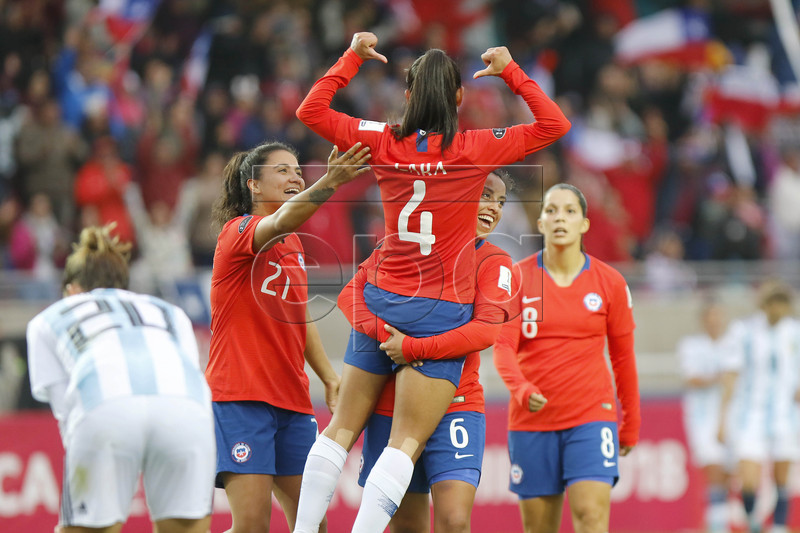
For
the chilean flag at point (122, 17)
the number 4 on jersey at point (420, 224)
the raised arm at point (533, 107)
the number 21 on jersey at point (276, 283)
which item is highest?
the chilean flag at point (122, 17)

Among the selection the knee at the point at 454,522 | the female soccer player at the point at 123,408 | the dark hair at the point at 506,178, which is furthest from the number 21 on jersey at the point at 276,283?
the knee at the point at 454,522

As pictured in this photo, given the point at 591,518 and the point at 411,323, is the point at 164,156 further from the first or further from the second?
the point at 411,323

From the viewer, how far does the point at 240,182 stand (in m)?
5.57

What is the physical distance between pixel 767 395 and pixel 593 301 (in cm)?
466

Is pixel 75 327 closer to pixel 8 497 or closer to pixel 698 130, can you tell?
pixel 8 497

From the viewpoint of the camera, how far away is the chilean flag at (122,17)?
12523 millimetres

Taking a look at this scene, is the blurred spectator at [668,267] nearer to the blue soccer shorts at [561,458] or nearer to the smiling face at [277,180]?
the blue soccer shorts at [561,458]

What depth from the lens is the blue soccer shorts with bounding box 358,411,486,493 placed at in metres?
4.94

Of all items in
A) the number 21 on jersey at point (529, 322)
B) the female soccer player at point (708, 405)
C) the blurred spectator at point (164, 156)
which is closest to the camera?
the number 21 on jersey at point (529, 322)

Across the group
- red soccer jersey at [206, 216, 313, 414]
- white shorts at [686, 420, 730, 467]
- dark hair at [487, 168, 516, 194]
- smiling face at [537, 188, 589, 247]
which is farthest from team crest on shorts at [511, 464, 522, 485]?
white shorts at [686, 420, 730, 467]

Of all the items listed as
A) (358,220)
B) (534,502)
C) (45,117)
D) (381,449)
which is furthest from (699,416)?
(45,117)

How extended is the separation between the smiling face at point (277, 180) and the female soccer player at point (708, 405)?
6481 mm

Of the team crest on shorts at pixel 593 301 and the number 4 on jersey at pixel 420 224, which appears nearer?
the number 4 on jersey at pixel 420 224

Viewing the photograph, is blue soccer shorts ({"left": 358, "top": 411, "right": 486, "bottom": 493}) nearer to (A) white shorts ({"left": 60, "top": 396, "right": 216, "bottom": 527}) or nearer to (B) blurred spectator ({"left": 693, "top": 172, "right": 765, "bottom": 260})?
(A) white shorts ({"left": 60, "top": 396, "right": 216, "bottom": 527})
